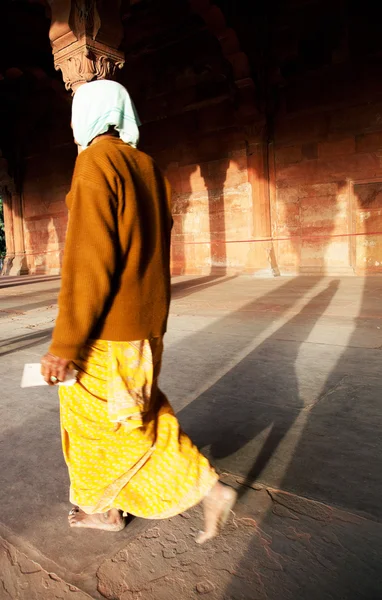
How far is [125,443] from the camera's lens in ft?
4.55

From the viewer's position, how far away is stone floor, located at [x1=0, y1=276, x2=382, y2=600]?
1262 mm

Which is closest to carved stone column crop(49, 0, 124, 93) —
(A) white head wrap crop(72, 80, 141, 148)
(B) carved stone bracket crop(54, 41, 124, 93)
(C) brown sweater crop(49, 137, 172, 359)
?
(B) carved stone bracket crop(54, 41, 124, 93)

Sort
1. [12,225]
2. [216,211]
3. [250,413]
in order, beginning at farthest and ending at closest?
[12,225], [216,211], [250,413]

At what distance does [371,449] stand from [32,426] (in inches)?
68.3

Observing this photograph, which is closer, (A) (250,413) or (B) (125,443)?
(B) (125,443)

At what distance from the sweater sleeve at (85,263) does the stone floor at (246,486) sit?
67cm

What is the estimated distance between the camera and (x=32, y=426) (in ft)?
7.88

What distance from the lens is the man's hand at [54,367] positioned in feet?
4.17

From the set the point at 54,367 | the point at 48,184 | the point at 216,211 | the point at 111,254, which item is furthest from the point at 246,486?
the point at 48,184

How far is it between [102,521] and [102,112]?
53.4 inches

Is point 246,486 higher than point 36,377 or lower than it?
lower

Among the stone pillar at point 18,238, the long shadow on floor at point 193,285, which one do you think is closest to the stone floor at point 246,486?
the long shadow on floor at point 193,285

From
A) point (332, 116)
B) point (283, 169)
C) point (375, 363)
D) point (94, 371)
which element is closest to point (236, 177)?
point (283, 169)

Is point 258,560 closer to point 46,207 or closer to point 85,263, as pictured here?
point 85,263
